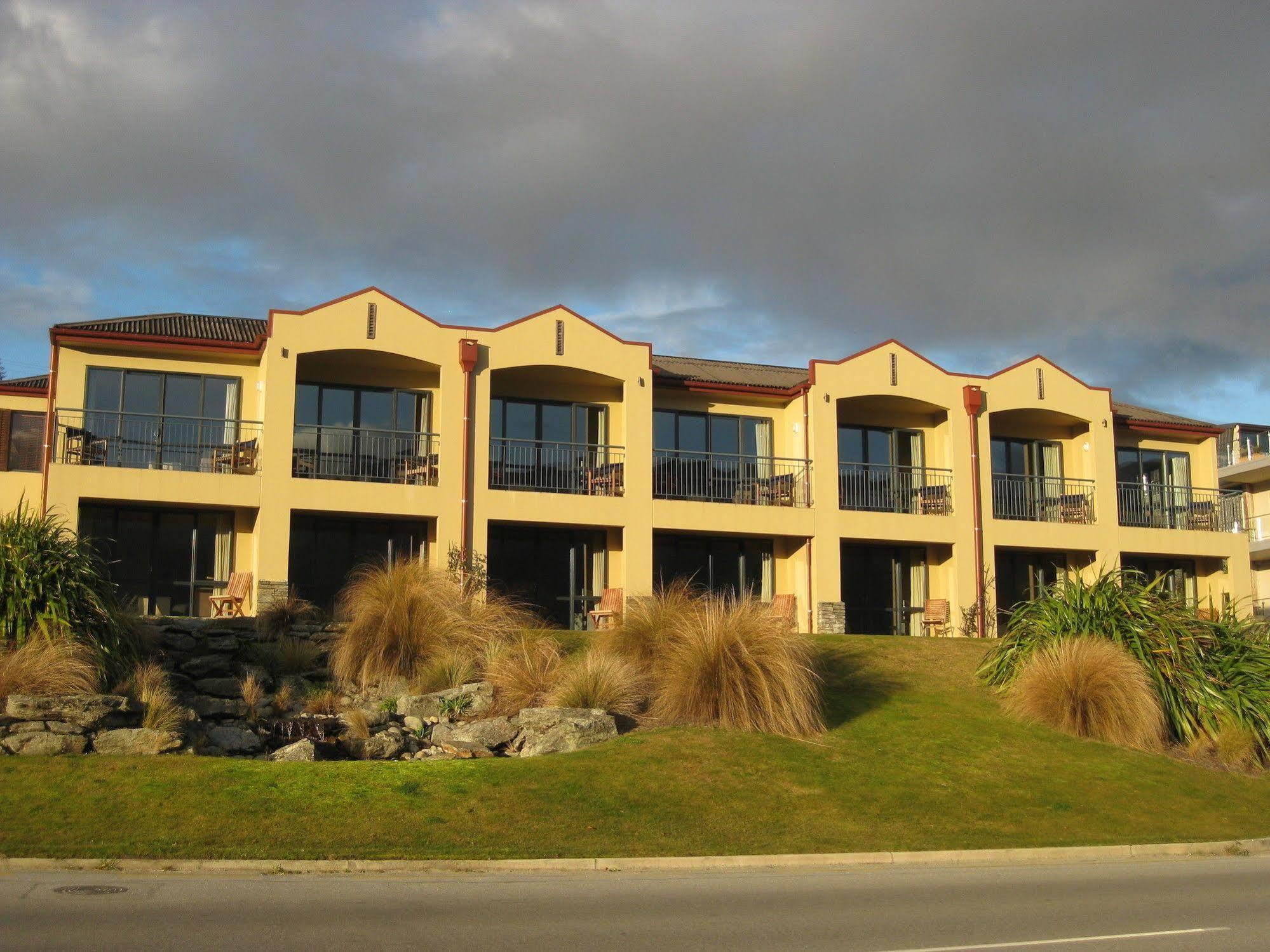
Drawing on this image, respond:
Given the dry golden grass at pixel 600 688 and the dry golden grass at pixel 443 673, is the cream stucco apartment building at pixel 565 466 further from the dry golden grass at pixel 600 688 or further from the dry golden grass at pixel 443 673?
the dry golden grass at pixel 600 688

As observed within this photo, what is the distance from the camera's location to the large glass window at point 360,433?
25.5 meters

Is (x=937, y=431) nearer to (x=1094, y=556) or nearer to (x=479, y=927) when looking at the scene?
(x=1094, y=556)

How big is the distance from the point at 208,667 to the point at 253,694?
1893mm

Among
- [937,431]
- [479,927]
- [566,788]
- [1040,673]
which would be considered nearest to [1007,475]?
[937,431]

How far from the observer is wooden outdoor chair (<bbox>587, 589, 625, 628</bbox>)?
2402 cm

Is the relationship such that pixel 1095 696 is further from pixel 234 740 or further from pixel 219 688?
pixel 219 688

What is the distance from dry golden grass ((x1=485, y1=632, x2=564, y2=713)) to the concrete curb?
5.38 m

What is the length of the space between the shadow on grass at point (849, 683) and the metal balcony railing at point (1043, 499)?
28.3 ft

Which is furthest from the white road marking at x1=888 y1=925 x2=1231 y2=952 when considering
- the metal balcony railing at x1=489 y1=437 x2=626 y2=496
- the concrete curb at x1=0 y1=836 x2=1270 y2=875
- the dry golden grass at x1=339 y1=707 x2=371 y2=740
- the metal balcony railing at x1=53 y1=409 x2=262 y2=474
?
the metal balcony railing at x1=53 y1=409 x2=262 y2=474

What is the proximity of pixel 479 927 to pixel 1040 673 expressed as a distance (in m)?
12.7

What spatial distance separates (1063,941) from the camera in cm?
901

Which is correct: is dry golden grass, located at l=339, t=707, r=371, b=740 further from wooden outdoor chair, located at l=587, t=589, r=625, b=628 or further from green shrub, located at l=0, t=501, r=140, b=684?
wooden outdoor chair, located at l=587, t=589, r=625, b=628

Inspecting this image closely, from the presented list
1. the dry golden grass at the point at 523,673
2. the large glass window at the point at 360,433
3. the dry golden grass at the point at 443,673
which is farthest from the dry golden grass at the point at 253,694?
the large glass window at the point at 360,433

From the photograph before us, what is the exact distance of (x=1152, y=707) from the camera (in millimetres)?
18609
